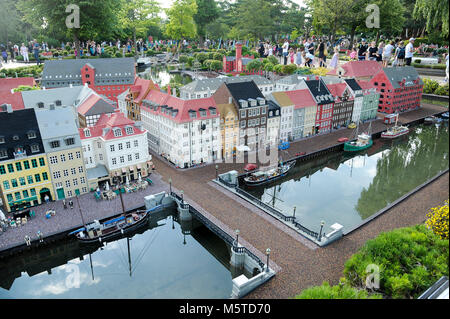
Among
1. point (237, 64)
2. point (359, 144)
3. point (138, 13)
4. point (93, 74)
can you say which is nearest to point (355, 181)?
point (359, 144)

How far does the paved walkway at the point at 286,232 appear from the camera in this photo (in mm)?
33284

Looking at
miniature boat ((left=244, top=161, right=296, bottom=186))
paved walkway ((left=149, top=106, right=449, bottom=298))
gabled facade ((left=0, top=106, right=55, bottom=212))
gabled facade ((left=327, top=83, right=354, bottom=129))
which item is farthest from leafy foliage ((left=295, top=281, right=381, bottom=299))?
gabled facade ((left=327, top=83, right=354, bottom=129))

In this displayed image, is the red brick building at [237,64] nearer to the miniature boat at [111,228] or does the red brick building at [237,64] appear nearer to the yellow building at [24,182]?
the miniature boat at [111,228]

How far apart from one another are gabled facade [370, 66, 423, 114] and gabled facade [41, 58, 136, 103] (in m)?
68.6

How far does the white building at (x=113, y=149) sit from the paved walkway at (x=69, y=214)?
3.79 m

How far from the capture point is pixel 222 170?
58.2m

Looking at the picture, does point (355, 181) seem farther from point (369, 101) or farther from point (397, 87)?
point (397, 87)

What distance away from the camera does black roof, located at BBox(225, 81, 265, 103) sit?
63156 millimetres

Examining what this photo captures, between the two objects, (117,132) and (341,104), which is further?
(341,104)

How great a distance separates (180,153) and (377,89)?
63200 mm

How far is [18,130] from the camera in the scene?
1758 inches

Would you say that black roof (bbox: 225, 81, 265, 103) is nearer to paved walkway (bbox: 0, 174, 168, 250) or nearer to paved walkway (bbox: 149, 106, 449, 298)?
paved walkway (bbox: 149, 106, 449, 298)

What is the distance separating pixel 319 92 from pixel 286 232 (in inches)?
1778
